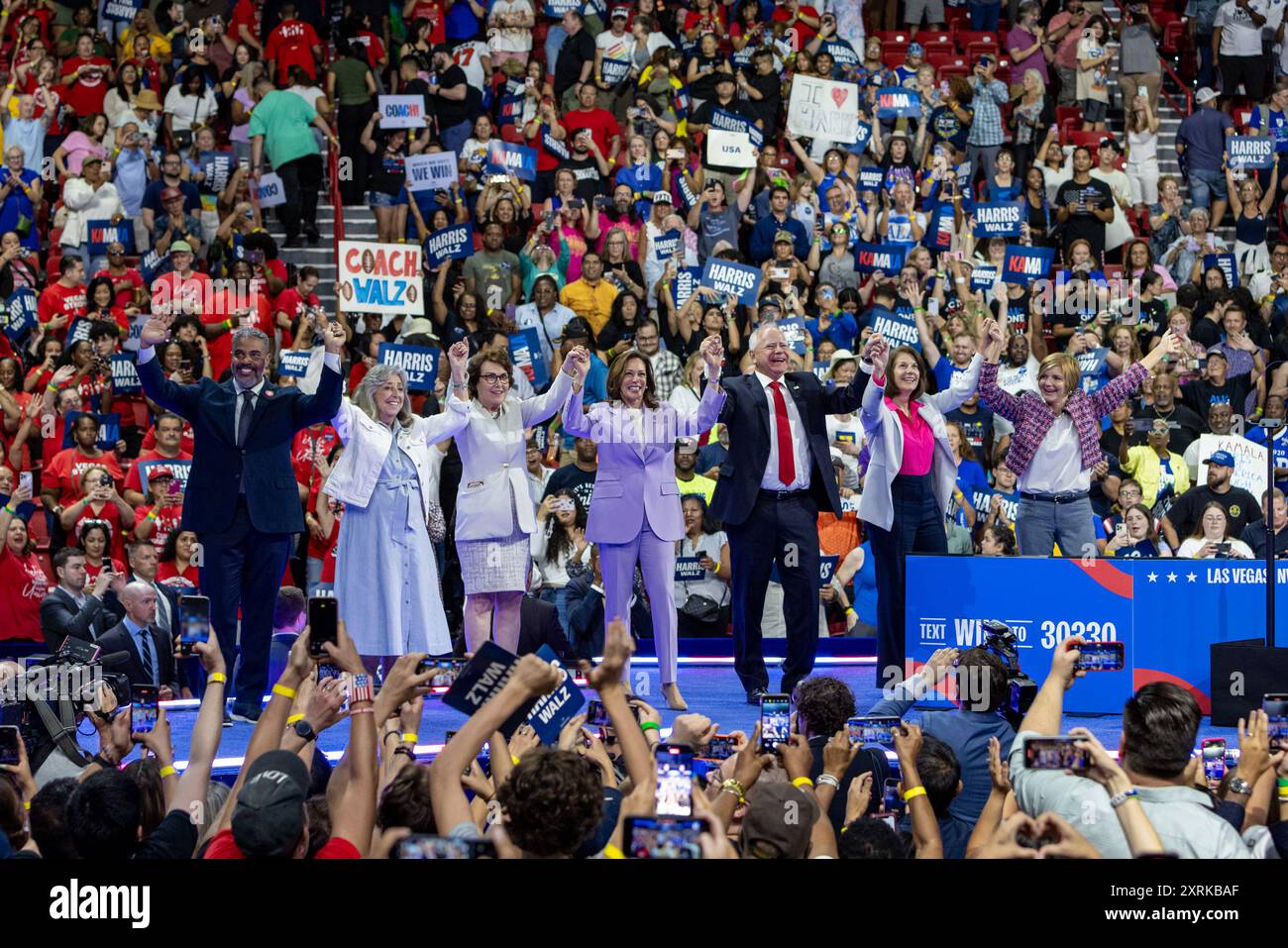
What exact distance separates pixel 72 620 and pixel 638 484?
272cm

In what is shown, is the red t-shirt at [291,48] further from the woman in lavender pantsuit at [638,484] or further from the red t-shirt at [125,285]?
the woman in lavender pantsuit at [638,484]

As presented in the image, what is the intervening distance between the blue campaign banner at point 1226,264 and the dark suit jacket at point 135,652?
9002mm

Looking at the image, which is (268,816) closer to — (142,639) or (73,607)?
(142,639)

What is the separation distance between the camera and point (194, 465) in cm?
759

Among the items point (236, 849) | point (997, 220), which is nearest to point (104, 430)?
point (997, 220)

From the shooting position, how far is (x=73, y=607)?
823 centimetres

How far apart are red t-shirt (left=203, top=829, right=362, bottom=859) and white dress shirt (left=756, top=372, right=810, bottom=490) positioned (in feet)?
14.4

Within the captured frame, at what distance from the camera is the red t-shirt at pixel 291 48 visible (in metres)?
14.5

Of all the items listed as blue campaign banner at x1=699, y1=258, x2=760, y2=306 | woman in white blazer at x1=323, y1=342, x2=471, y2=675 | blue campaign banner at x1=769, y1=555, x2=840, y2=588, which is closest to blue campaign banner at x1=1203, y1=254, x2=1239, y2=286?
blue campaign banner at x1=699, y1=258, x2=760, y2=306

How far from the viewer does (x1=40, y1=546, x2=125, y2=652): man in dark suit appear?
26.4ft

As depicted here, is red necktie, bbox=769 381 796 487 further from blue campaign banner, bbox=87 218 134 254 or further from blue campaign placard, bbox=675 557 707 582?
blue campaign banner, bbox=87 218 134 254

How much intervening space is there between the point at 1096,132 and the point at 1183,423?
451 centimetres
